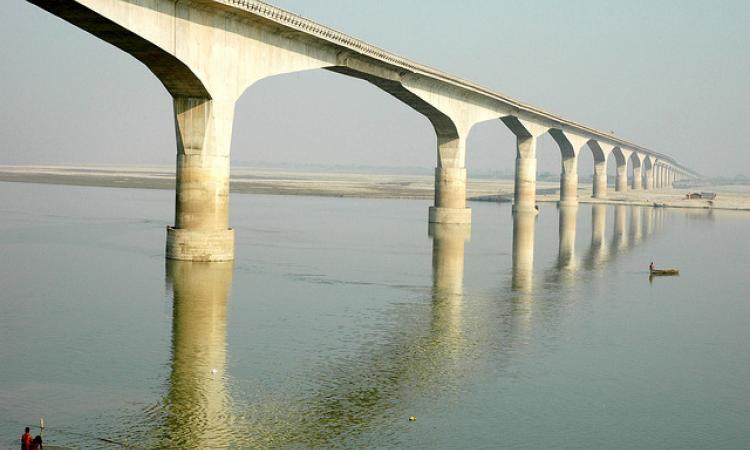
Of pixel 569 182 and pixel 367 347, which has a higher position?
pixel 569 182

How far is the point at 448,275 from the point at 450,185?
31385mm

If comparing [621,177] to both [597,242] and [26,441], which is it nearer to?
[597,242]

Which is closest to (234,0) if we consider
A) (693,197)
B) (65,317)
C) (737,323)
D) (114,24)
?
(114,24)

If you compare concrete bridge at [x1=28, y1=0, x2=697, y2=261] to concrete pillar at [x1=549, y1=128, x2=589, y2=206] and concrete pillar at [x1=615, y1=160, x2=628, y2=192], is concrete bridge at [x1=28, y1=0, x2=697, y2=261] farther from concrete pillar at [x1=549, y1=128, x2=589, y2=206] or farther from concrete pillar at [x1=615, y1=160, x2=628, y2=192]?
concrete pillar at [x1=615, y1=160, x2=628, y2=192]

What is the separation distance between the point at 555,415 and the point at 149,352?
10955mm

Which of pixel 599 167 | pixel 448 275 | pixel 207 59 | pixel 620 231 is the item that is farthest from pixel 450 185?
pixel 599 167

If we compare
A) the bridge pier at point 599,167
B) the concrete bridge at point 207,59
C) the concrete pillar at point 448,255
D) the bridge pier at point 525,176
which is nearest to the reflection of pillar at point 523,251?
the concrete pillar at point 448,255

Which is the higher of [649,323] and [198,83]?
[198,83]

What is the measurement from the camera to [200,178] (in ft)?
137

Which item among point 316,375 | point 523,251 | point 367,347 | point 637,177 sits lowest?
point 316,375

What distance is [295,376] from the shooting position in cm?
2286

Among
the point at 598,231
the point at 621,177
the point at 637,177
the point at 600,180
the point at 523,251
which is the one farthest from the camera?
the point at 637,177

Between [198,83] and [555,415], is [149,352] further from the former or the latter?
[198,83]

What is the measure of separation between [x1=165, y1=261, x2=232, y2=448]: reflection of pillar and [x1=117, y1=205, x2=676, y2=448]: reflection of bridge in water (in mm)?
23
